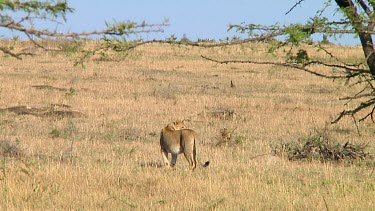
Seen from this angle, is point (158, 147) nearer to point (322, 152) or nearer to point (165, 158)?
point (165, 158)

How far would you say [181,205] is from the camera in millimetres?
8492

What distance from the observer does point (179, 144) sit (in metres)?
12.1

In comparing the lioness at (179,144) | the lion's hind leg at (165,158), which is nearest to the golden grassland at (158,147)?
the lion's hind leg at (165,158)

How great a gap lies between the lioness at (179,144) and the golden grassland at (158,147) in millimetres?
305

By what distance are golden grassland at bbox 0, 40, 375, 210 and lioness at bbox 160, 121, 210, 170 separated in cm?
31

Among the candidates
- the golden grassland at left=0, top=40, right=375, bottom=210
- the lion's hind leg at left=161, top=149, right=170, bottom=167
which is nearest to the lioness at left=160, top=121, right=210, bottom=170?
the lion's hind leg at left=161, top=149, right=170, bottom=167

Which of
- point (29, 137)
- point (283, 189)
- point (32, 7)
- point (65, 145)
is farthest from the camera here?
point (29, 137)

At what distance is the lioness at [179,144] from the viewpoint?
1191cm

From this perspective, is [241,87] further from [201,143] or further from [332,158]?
[332,158]

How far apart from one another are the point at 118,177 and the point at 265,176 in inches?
80.1

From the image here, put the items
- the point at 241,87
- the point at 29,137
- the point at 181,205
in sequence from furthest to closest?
the point at 241,87, the point at 29,137, the point at 181,205

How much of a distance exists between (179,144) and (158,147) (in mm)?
2180


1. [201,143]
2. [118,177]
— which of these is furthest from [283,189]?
[201,143]

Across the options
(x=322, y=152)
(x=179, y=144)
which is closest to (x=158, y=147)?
(x=179, y=144)
